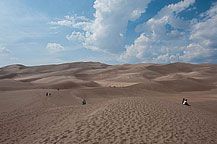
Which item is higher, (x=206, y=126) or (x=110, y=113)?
(x=110, y=113)

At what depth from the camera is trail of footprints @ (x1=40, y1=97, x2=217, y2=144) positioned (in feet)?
19.2

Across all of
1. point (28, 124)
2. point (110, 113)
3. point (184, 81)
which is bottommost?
point (28, 124)

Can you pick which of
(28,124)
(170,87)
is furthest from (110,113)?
(170,87)

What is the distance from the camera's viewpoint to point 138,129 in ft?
21.8

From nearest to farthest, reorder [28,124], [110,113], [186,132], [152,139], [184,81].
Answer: [152,139] → [186,132] → [110,113] → [28,124] → [184,81]

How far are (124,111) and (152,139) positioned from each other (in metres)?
3.21

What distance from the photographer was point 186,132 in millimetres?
6555

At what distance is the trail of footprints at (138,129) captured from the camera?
5859 millimetres

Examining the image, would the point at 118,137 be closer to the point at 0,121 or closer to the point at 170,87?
the point at 0,121

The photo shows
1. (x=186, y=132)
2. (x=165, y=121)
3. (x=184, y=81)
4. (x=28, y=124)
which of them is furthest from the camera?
(x=184, y=81)

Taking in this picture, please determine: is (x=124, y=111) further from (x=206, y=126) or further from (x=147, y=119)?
(x=206, y=126)

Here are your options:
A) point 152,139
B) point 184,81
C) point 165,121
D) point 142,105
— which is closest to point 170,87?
point 184,81

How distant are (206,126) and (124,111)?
4362mm

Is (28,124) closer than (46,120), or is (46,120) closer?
(28,124)
